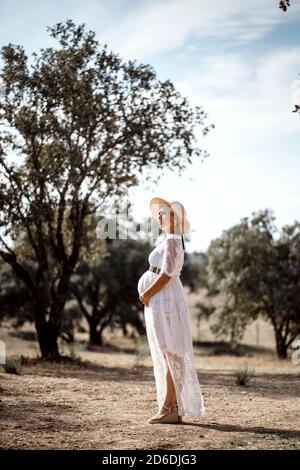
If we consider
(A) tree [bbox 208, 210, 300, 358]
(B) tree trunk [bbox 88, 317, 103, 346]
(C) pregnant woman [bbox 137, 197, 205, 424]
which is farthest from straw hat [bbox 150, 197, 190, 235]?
(B) tree trunk [bbox 88, 317, 103, 346]

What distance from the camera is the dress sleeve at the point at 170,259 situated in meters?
7.34

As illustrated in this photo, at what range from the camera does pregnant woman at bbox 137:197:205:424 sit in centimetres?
737

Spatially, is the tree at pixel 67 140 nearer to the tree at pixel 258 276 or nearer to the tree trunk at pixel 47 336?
the tree trunk at pixel 47 336

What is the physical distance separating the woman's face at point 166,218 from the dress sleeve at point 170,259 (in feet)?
0.70

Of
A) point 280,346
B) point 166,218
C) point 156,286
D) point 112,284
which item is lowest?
point 280,346

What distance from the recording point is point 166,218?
7602 millimetres

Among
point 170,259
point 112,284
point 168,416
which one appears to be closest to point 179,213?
point 170,259

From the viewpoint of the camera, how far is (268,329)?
5922cm

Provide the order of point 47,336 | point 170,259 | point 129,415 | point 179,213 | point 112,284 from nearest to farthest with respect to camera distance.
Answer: point 170,259 < point 179,213 < point 129,415 < point 47,336 < point 112,284

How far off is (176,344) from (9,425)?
2.17 metres

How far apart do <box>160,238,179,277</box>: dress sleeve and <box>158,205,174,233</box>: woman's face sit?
0.21m

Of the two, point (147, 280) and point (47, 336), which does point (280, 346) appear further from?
point (147, 280)

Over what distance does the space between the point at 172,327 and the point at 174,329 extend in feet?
0.11

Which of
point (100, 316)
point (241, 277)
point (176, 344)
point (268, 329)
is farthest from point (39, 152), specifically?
point (268, 329)
